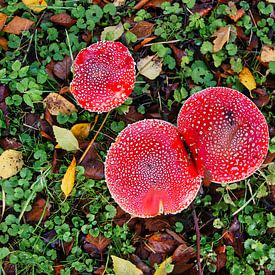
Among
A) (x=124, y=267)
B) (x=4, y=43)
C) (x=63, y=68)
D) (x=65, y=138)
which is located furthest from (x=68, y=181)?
(x=4, y=43)

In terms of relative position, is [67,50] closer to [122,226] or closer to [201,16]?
[201,16]

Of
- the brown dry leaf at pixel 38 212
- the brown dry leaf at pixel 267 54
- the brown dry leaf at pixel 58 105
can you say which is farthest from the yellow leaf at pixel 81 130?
the brown dry leaf at pixel 267 54

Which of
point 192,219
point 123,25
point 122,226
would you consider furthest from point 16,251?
point 123,25

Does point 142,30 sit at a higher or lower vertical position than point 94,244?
higher

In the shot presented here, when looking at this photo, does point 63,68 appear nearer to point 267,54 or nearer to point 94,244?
point 94,244

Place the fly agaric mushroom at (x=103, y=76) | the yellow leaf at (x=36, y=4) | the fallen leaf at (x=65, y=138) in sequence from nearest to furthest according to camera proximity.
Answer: the fly agaric mushroom at (x=103, y=76) < the fallen leaf at (x=65, y=138) < the yellow leaf at (x=36, y=4)

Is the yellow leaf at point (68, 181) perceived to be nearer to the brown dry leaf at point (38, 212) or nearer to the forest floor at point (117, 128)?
the forest floor at point (117, 128)
